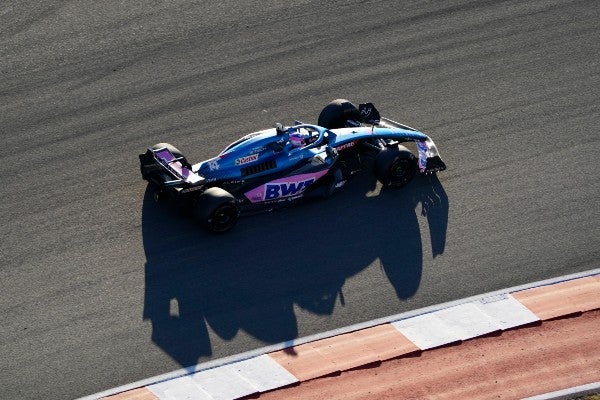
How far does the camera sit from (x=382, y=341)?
1695 cm

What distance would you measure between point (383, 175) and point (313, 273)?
8.91 ft

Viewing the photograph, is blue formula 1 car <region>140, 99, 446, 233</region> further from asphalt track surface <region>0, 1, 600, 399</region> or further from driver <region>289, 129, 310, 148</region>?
asphalt track surface <region>0, 1, 600, 399</region>

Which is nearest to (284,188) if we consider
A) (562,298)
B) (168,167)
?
(168,167)

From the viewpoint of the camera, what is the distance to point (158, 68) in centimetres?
2338

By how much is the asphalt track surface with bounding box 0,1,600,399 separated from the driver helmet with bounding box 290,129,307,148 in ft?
3.98

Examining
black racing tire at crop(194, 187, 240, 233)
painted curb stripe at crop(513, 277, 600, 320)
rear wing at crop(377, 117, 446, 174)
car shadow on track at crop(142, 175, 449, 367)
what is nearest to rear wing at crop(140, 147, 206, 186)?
black racing tire at crop(194, 187, 240, 233)

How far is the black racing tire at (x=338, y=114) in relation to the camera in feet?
69.2

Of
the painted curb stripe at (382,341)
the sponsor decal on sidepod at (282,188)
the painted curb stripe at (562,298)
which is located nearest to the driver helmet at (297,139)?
the sponsor decal on sidepod at (282,188)

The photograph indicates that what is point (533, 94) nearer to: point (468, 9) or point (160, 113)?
point (468, 9)

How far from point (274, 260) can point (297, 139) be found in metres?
2.42

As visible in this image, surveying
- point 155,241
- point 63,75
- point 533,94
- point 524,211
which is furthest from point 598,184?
point 63,75

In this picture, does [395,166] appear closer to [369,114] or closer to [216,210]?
[369,114]

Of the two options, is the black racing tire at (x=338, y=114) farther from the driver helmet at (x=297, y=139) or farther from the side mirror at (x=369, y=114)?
the driver helmet at (x=297, y=139)

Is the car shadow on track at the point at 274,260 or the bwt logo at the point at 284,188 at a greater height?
the bwt logo at the point at 284,188
